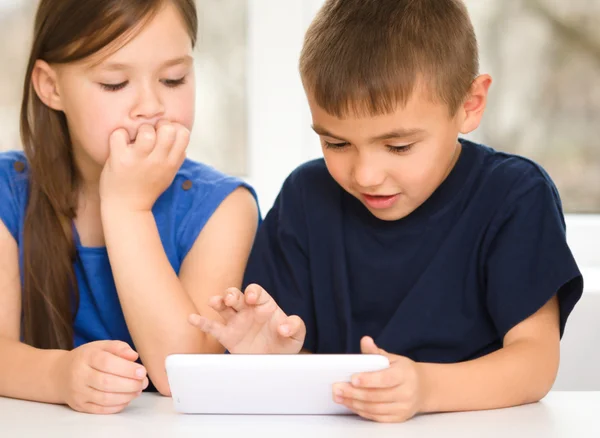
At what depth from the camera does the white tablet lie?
2.88 ft

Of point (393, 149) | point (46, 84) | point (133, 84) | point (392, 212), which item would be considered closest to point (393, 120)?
point (393, 149)

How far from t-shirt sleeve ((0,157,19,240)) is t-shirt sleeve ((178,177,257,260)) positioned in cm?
24

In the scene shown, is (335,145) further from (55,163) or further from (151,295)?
(55,163)

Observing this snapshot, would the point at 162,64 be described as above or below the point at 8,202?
above

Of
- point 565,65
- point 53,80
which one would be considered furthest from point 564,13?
point 53,80

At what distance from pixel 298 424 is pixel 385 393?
0.30ft

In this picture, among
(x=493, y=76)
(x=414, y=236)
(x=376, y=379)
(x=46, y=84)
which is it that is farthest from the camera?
(x=493, y=76)

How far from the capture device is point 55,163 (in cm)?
135

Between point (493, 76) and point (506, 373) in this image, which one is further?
point (493, 76)

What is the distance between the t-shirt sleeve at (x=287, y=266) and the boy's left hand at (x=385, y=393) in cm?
34

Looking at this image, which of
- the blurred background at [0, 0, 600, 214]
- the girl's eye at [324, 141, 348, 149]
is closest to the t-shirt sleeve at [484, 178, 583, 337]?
the girl's eye at [324, 141, 348, 149]

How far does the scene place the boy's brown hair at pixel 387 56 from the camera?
1.08m

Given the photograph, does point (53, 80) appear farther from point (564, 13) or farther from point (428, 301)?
point (564, 13)

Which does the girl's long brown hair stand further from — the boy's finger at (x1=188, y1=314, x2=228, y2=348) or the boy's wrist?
the boy's wrist
